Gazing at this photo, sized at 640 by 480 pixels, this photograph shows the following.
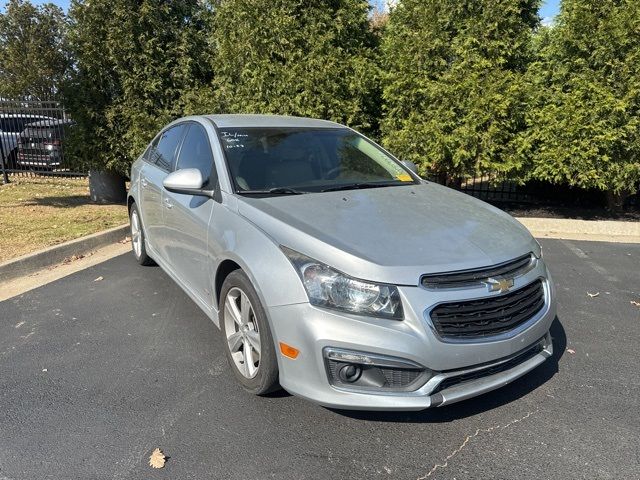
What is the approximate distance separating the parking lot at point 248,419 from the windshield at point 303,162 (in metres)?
1.30

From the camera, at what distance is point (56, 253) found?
5.77 meters

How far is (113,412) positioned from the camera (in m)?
2.90

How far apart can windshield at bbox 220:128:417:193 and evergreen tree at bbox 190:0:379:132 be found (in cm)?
355

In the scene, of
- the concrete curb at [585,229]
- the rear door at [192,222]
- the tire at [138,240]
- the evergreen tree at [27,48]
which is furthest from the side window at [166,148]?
the evergreen tree at [27,48]

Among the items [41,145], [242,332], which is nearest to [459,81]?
[242,332]

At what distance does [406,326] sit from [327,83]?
5837mm

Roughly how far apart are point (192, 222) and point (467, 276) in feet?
6.58

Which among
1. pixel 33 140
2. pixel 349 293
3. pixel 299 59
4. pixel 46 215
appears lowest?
pixel 46 215

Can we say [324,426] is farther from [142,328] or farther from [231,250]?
[142,328]

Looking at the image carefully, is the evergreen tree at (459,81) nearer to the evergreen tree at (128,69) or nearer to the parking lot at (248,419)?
the evergreen tree at (128,69)

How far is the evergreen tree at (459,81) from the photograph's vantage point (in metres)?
7.15

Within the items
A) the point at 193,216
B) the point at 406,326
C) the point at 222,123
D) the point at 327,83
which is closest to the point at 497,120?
the point at 327,83

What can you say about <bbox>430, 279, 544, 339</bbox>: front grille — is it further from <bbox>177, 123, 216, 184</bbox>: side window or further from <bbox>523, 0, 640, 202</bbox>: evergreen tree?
<bbox>523, 0, 640, 202</bbox>: evergreen tree

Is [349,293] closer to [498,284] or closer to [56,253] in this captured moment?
[498,284]
